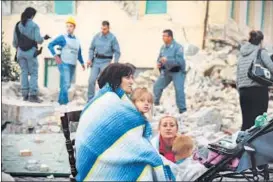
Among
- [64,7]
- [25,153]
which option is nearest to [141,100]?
[25,153]

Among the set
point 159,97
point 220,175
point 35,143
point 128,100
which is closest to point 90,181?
point 128,100

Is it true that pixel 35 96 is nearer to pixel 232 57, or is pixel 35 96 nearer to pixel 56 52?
pixel 56 52

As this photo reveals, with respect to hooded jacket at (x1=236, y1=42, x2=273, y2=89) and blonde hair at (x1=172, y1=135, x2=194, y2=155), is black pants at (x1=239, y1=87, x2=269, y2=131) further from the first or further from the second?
blonde hair at (x1=172, y1=135, x2=194, y2=155)

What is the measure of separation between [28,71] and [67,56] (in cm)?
30

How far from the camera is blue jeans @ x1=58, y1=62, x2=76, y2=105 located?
4.94 m

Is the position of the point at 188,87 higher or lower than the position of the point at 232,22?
lower

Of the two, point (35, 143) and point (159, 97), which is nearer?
point (35, 143)

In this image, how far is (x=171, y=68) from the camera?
5203 millimetres

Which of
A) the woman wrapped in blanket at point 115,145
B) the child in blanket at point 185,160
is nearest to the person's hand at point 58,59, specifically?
the child in blanket at point 185,160

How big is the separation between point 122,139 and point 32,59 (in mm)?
2394

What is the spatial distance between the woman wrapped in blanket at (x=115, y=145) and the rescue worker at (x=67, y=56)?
2376mm

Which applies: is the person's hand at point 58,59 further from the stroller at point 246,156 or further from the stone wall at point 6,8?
the stroller at point 246,156

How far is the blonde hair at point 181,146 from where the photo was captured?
350 centimetres

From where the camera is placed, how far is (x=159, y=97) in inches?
205
